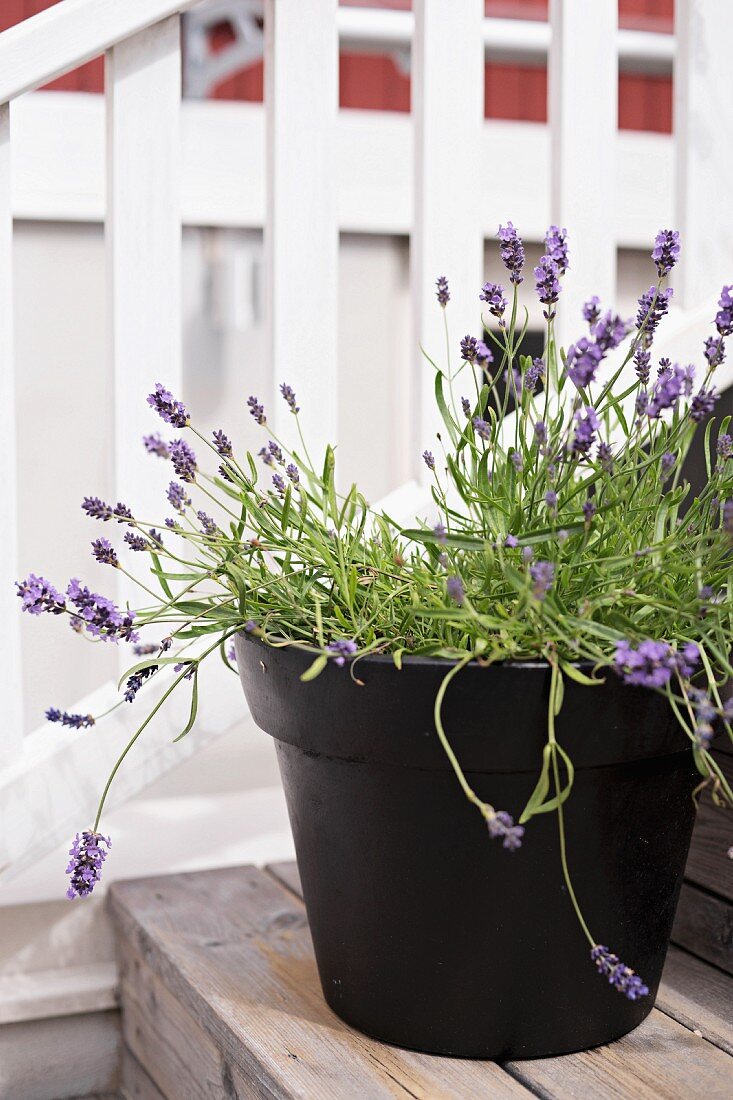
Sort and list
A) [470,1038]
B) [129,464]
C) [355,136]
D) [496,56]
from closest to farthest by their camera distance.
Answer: [470,1038]
[129,464]
[355,136]
[496,56]

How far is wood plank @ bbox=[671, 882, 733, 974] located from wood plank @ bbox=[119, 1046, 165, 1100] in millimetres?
549

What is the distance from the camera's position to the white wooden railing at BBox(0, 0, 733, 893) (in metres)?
1.05

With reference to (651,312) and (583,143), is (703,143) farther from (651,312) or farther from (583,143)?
(651,312)

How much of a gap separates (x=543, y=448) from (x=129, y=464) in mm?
521

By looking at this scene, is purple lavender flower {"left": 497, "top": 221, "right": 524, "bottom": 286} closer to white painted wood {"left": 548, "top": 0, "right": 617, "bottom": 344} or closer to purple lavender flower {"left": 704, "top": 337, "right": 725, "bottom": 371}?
purple lavender flower {"left": 704, "top": 337, "right": 725, "bottom": 371}

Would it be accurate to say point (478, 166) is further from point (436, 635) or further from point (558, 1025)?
point (558, 1025)

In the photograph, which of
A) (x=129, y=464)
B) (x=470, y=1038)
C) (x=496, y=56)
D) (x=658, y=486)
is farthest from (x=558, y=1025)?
(x=496, y=56)

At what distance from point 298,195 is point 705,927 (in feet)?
2.62

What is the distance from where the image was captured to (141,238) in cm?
107

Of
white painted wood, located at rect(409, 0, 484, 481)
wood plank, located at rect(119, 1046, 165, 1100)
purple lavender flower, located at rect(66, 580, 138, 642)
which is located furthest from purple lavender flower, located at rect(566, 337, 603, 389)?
wood plank, located at rect(119, 1046, 165, 1100)

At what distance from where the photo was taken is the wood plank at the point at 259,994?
2.56ft

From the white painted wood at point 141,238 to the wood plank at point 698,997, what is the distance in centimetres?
61

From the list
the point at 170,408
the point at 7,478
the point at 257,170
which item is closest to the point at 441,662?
the point at 170,408

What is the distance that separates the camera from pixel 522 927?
767 millimetres
